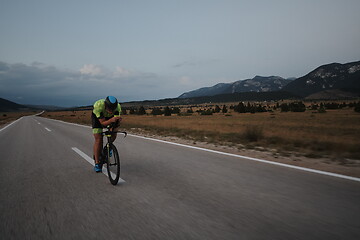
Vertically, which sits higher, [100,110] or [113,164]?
[100,110]

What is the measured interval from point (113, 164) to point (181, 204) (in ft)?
5.84

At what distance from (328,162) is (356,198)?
2991 millimetres

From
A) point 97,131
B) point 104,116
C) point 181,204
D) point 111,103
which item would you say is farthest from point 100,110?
point 181,204

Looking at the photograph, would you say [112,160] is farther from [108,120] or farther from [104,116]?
[104,116]

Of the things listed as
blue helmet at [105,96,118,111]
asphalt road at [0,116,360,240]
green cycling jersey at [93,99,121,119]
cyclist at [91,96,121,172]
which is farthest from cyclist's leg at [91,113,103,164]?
asphalt road at [0,116,360,240]

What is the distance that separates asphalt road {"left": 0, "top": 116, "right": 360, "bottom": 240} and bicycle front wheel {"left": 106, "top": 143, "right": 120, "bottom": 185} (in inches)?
6.2

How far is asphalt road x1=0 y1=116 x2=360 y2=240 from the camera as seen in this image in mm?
2418

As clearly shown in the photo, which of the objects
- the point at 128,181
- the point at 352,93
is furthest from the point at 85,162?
the point at 352,93

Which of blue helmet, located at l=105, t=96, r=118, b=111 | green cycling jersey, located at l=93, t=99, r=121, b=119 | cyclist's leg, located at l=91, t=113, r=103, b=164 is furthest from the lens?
cyclist's leg, located at l=91, t=113, r=103, b=164

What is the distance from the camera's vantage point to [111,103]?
4.09 m

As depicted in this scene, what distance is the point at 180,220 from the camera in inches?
105

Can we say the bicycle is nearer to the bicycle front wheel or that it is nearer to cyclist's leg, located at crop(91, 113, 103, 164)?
the bicycle front wheel

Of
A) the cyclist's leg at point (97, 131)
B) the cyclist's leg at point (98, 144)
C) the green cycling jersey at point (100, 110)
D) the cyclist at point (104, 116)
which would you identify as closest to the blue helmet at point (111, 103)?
the cyclist at point (104, 116)

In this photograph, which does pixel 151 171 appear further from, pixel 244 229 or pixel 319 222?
pixel 319 222
